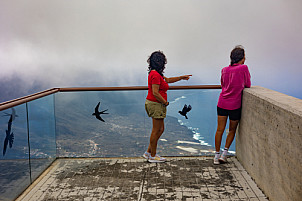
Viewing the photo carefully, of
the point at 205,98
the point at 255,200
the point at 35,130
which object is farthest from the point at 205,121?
the point at 35,130

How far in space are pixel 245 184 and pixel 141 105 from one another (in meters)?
1.62

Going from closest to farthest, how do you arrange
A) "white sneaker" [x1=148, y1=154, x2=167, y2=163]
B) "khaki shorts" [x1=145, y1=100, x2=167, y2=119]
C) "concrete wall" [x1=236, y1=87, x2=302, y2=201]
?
1. "concrete wall" [x1=236, y1=87, x2=302, y2=201]
2. "khaki shorts" [x1=145, y1=100, x2=167, y2=119]
3. "white sneaker" [x1=148, y1=154, x2=167, y2=163]

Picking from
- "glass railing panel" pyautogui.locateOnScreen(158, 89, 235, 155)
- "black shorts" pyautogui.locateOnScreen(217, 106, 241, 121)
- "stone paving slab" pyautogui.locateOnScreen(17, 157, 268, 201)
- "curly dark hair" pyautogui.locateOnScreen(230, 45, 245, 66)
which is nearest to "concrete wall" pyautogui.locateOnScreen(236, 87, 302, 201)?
"black shorts" pyautogui.locateOnScreen(217, 106, 241, 121)

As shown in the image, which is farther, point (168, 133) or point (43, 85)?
point (43, 85)

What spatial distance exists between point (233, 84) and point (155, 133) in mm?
1086

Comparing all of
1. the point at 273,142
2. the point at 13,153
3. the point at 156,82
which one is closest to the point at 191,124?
the point at 156,82

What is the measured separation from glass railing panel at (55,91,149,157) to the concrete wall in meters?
1.35

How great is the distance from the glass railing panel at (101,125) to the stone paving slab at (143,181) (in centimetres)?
17

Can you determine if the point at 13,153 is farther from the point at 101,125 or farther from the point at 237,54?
the point at 237,54

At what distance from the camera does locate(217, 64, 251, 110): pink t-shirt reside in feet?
11.8

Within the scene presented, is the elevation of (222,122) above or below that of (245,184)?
above

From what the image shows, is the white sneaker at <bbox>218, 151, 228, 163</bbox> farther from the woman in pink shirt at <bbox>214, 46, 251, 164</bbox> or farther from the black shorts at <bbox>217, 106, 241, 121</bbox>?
the black shorts at <bbox>217, 106, 241, 121</bbox>

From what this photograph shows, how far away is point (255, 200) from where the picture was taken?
2.90 m

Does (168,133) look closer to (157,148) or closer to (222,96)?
(157,148)
